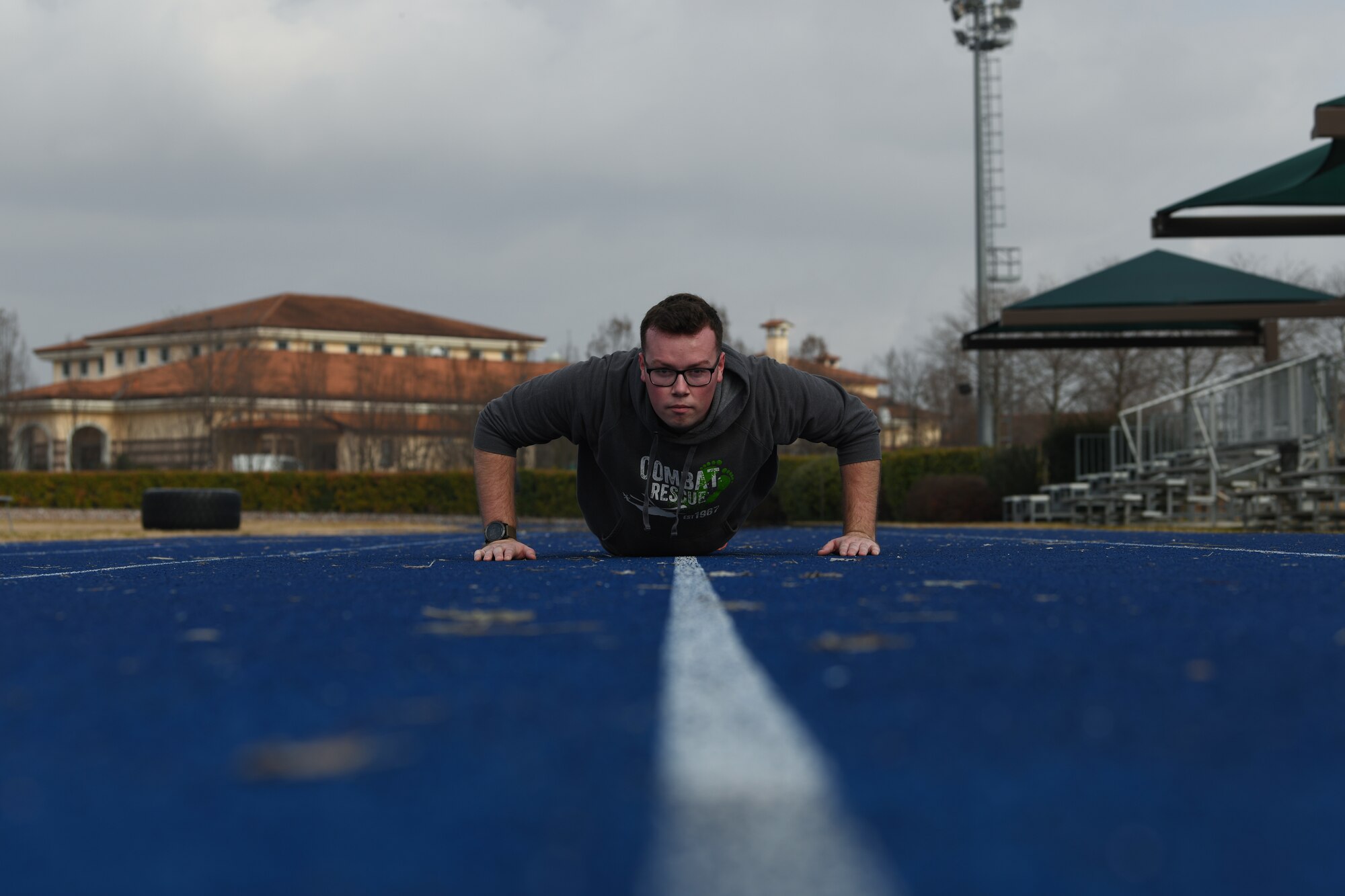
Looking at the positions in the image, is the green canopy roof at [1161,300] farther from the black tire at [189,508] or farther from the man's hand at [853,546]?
the black tire at [189,508]

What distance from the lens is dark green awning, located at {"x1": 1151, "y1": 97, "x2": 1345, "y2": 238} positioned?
33.1 ft

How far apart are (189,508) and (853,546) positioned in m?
15.9

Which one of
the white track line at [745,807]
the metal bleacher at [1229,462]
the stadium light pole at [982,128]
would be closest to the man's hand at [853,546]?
the white track line at [745,807]

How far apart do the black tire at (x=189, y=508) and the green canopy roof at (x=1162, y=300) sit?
12129mm

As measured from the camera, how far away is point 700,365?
5469 millimetres

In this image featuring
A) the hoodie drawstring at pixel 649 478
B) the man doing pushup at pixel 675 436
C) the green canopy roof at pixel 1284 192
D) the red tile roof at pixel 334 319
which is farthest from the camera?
the red tile roof at pixel 334 319

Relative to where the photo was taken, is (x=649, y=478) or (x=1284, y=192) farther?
(x=1284, y=192)

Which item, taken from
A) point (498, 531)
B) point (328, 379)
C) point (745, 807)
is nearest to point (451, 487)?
point (498, 531)

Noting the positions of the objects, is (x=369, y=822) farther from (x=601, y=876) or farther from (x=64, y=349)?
(x=64, y=349)

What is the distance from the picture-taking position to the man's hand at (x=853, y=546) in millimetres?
5949

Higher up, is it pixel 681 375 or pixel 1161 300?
pixel 1161 300

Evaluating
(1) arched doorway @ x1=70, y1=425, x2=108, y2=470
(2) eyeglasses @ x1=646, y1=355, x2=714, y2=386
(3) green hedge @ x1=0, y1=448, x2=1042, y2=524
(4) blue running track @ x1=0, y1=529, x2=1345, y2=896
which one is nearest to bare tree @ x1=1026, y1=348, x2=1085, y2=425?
(3) green hedge @ x1=0, y1=448, x2=1042, y2=524

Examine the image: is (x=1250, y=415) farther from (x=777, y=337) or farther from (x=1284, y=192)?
(x=777, y=337)

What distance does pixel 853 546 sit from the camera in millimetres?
5980
